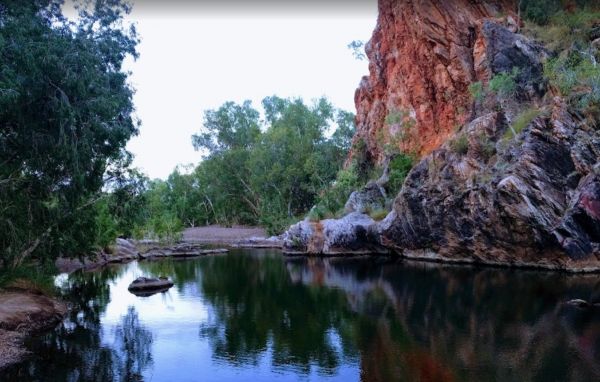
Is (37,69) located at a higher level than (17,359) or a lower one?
higher

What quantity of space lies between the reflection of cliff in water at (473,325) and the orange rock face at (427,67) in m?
24.0

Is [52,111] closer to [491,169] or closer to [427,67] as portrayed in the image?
[491,169]

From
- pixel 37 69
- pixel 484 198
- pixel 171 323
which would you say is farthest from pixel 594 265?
pixel 37 69

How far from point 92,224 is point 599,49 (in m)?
41.6

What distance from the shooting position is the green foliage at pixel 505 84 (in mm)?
45375

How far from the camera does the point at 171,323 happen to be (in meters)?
26.8

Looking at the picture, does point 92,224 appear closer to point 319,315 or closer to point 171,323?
point 171,323

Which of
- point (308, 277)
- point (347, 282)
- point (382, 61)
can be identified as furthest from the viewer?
point (382, 61)

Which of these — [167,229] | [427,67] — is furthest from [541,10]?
[167,229]

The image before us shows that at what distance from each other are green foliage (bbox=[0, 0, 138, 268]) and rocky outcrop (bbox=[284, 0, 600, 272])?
27.9 meters

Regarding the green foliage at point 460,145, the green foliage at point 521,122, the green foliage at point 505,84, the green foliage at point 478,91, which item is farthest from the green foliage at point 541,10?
the green foliage at point 460,145

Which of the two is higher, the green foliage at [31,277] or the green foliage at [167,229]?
the green foliage at [167,229]

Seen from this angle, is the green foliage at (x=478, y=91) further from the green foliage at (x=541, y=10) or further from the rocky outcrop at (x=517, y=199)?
the green foliage at (x=541, y=10)

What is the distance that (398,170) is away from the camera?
5919 centimetres
